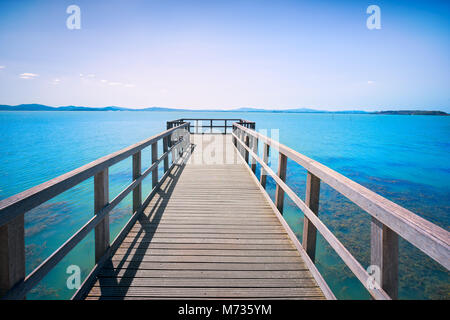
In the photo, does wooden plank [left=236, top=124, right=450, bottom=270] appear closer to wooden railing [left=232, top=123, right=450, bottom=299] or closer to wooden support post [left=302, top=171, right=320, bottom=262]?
wooden railing [left=232, top=123, right=450, bottom=299]

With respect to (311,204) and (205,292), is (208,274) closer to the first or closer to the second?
(205,292)

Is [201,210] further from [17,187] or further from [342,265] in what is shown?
[17,187]

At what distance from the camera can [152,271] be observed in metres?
2.35

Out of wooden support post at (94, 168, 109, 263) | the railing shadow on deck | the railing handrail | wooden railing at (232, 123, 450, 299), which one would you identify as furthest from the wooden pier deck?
the railing handrail

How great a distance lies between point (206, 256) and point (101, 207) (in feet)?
3.83

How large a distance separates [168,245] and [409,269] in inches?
229

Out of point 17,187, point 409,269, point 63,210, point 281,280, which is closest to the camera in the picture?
point 281,280

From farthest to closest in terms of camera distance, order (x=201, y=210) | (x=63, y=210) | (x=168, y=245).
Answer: (x=63, y=210), (x=201, y=210), (x=168, y=245)

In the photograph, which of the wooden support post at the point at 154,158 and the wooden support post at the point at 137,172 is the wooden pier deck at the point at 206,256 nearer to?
the wooden support post at the point at 137,172

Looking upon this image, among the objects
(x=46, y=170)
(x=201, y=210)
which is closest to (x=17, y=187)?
(x=46, y=170)

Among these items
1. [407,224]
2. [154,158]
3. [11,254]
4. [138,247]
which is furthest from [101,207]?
[407,224]

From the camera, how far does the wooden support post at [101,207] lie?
7.64ft

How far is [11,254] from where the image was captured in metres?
1.29

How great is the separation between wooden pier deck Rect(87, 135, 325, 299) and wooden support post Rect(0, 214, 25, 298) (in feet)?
2.74
